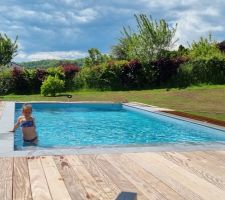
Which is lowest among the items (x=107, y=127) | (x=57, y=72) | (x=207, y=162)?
(x=107, y=127)

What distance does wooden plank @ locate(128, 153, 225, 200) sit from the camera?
4242mm

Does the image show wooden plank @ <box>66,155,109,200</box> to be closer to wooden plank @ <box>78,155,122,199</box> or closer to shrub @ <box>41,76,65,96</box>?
wooden plank @ <box>78,155,122,199</box>

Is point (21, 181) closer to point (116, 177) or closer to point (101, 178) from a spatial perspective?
point (101, 178)

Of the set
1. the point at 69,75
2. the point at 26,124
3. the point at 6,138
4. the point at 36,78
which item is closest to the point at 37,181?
the point at 6,138

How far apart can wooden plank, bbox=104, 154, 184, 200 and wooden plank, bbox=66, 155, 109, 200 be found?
435mm

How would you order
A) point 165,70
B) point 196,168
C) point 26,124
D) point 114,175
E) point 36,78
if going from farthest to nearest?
point 36,78 → point 165,70 → point 26,124 → point 196,168 → point 114,175

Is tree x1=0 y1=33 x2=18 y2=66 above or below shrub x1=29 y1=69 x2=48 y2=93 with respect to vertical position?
above

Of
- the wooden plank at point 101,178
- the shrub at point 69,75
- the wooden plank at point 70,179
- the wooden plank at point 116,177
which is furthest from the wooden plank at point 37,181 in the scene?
the shrub at point 69,75

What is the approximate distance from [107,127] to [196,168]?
9147mm

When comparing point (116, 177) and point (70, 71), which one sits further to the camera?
point (70, 71)

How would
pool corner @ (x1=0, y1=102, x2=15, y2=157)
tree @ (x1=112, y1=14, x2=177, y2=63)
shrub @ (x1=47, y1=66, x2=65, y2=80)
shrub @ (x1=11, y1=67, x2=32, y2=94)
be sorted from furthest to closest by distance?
1. tree @ (x1=112, y1=14, x2=177, y2=63)
2. shrub @ (x1=47, y1=66, x2=65, y2=80)
3. shrub @ (x1=11, y1=67, x2=32, y2=94)
4. pool corner @ (x1=0, y1=102, x2=15, y2=157)

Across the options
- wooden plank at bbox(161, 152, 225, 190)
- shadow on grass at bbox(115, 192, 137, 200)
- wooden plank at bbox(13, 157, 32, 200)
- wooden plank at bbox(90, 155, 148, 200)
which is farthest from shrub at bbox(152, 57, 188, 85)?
shadow on grass at bbox(115, 192, 137, 200)

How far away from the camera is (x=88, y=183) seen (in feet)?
14.8

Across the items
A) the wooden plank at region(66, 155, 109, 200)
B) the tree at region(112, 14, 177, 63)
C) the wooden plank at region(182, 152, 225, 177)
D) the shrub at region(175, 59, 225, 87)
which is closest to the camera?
the wooden plank at region(66, 155, 109, 200)
